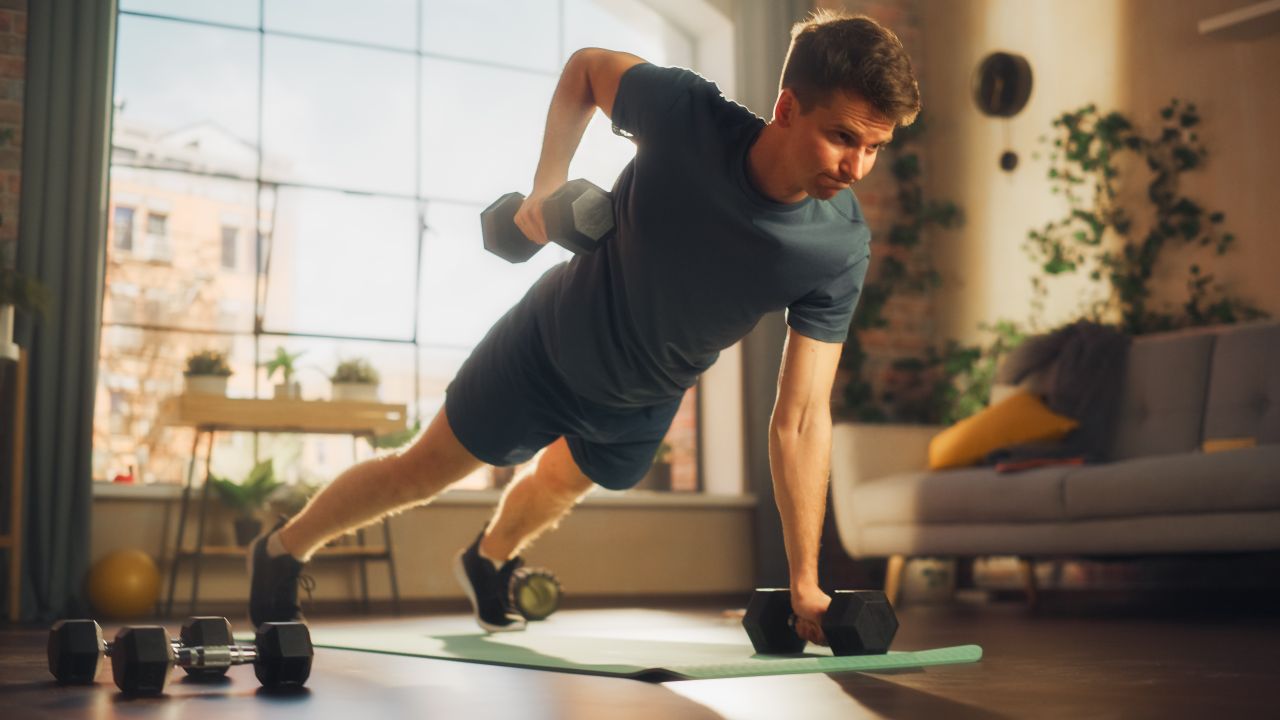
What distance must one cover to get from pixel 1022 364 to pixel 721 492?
1.59 meters

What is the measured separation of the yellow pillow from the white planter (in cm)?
302

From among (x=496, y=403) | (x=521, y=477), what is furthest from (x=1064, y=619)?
(x=496, y=403)

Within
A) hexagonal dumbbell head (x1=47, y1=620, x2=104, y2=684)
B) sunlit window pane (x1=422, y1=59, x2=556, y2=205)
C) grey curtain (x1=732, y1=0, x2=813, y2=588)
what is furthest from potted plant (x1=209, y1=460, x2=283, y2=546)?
hexagonal dumbbell head (x1=47, y1=620, x2=104, y2=684)

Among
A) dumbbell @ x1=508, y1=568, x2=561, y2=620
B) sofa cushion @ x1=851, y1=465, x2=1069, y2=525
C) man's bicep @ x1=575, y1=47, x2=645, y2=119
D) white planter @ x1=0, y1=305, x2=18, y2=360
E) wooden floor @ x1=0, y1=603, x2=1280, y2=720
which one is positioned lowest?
dumbbell @ x1=508, y1=568, x2=561, y2=620

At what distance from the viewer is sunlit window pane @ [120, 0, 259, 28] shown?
5.15 m

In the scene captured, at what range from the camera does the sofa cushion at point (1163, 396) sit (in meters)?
4.22

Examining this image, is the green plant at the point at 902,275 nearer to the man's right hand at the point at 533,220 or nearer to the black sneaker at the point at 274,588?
the black sneaker at the point at 274,588

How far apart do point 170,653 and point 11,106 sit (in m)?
3.50

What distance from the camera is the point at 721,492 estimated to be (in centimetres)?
584

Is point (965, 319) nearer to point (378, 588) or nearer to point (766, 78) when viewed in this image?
point (766, 78)

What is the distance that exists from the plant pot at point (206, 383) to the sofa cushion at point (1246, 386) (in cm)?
333

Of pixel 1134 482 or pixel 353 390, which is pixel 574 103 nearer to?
pixel 1134 482

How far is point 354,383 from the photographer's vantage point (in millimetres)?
4887

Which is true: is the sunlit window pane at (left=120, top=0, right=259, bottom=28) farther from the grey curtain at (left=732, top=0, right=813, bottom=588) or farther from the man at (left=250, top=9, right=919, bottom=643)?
the man at (left=250, top=9, right=919, bottom=643)
